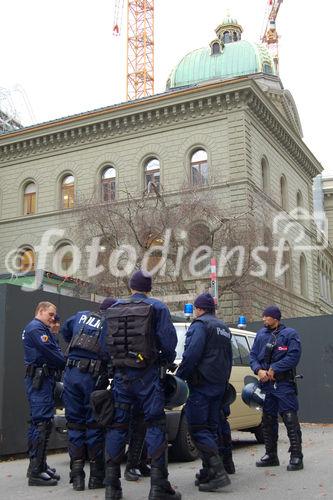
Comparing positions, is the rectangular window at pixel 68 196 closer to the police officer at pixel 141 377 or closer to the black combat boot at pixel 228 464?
the black combat boot at pixel 228 464

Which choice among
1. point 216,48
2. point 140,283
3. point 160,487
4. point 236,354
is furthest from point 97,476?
point 216,48

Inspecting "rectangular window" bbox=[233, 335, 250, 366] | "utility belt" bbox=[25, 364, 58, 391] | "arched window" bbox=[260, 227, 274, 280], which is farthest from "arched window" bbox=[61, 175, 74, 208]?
"utility belt" bbox=[25, 364, 58, 391]

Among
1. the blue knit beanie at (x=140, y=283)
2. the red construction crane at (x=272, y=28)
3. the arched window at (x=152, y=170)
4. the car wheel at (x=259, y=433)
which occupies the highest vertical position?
the red construction crane at (x=272, y=28)

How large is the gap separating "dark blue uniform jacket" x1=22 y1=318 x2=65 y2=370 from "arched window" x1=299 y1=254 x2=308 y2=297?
107 feet

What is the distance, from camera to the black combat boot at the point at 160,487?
548cm

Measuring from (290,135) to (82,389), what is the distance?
1320 inches

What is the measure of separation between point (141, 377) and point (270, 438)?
2.73 metres

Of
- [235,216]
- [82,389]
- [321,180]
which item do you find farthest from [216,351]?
[321,180]

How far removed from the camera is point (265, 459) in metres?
7.76

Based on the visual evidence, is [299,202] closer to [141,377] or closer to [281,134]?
[281,134]

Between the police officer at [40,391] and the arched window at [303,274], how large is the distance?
3276 cm

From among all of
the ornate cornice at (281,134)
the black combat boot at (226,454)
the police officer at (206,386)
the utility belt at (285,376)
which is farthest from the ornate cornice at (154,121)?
the police officer at (206,386)

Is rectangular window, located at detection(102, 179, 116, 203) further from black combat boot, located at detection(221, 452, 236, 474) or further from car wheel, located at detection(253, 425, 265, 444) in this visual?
black combat boot, located at detection(221, 452, 236, 474)

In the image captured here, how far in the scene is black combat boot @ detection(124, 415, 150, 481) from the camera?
668 cm
